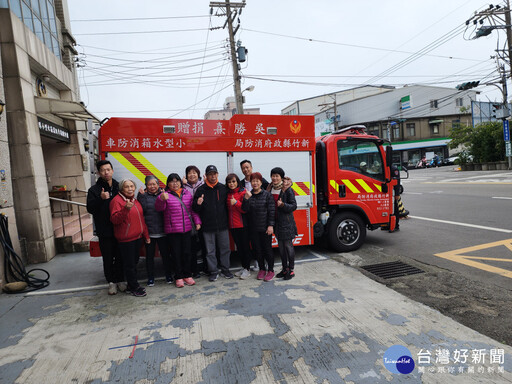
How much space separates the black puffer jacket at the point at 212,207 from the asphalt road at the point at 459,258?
7.77ft

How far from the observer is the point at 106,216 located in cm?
428

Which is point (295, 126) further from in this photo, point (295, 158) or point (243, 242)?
point (243, 242)

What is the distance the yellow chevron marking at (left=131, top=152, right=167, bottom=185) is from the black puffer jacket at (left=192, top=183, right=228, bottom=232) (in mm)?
700

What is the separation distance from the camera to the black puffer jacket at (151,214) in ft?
14.6

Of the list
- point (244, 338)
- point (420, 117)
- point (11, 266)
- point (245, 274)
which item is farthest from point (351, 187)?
point (420, 117)

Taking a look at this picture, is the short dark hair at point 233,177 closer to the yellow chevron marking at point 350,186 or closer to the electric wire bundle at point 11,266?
the yellow chevron marking at point 350,186

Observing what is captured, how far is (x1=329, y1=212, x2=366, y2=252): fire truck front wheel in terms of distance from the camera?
5.93 meters

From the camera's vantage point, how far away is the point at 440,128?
140ft


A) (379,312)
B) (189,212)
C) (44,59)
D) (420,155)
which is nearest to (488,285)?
(379,312)

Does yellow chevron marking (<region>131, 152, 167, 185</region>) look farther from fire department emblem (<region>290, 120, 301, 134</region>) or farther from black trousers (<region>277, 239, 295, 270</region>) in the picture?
fire department emblem (<region>290, 120, 301, 134</region>)

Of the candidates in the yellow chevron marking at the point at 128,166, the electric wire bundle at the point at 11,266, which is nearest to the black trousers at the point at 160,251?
the yellow chevron marking at the point at 128,166

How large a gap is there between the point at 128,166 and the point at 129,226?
107 cm

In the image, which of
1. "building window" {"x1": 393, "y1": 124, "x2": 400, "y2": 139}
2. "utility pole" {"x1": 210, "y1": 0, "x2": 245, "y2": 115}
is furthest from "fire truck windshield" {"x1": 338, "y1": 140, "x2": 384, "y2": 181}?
"building window" {"x1": 393, "y1": 124, "x2": 400, "y2": 139}

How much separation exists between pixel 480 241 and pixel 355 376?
5.13 meters
